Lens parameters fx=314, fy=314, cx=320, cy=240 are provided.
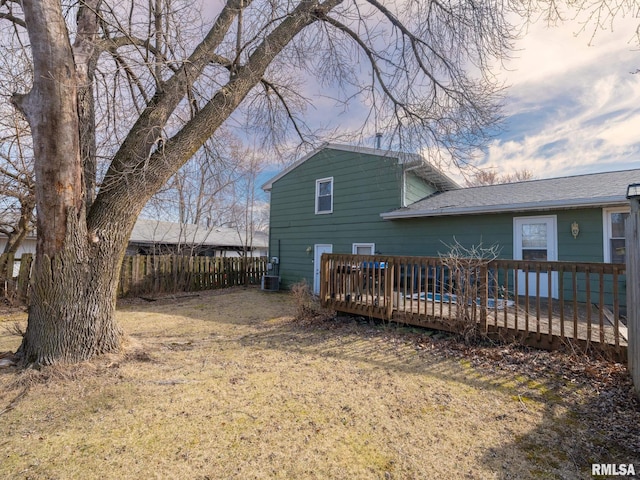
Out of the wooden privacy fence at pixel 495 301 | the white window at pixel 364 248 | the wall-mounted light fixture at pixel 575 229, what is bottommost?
the wooden privacy fence at pixel 495 301

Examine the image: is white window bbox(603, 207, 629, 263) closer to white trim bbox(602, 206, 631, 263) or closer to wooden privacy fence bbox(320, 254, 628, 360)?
white trim bbox(602, 206, 631, 263)

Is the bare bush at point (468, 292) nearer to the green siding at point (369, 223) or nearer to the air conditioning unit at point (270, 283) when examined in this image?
the green siding at point (369, 223)

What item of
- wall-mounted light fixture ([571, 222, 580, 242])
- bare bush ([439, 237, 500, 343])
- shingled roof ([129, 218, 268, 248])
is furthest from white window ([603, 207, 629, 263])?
shingled roof ([129, 218, 268, 248])

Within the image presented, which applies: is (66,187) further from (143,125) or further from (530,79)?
(530,79)

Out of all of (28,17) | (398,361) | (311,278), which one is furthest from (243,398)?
(311,278)

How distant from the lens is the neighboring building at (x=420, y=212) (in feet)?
21.3

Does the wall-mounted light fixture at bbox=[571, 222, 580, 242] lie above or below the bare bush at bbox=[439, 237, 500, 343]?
above

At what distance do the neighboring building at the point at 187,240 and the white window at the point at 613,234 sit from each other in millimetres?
13771

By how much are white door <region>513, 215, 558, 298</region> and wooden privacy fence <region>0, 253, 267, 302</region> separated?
9804 millimetres

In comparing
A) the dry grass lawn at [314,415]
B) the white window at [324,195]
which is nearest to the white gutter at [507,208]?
the white window at [324,195]

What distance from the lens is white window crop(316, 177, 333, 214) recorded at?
35.7 ft

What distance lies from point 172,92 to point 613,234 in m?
8.34

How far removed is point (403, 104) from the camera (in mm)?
5840

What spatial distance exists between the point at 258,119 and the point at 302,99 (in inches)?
40.9
